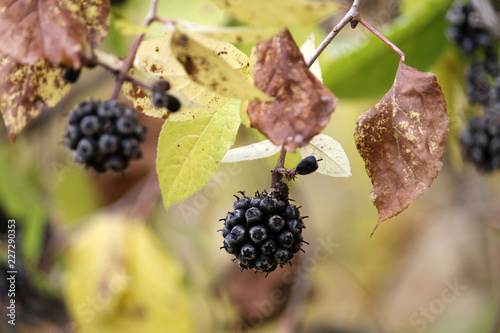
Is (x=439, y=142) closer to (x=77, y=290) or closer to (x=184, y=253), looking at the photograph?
(x=77, y=290)

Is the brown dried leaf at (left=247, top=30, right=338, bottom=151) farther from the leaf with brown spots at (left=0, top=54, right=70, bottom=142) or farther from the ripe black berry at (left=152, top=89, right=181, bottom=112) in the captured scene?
the leaf with brown spots at (left=0, top=54, right=70, bottom=142)

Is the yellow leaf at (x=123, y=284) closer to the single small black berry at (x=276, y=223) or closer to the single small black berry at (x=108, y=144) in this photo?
the single small black berry at (x=108, y=144)

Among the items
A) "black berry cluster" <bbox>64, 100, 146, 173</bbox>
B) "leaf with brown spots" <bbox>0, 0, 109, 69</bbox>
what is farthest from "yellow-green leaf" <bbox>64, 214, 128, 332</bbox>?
"leaf with brown spots" <bbox>0, 0, 109, 69</bbox>

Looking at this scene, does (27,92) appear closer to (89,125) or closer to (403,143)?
(89,125)

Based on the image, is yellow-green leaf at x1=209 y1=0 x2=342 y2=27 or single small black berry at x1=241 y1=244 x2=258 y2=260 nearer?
yellow-green leaf at x1=209 y1=0 x2=342 y2=27

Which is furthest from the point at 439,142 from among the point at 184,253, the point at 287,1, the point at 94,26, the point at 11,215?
the point at 11,215

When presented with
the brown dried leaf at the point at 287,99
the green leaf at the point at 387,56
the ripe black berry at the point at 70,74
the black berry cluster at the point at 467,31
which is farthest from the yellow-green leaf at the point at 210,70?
the black berry cluster at the point at 467,31
